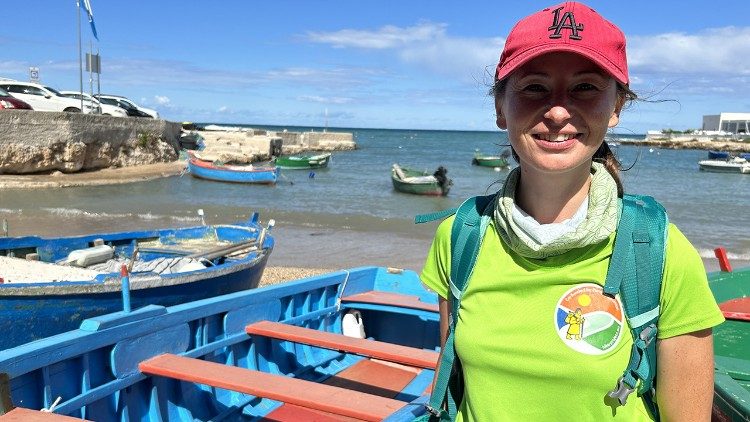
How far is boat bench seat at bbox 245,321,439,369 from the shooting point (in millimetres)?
4582

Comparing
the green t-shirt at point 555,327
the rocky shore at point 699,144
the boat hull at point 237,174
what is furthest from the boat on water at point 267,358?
the rocky shore at point 699,144

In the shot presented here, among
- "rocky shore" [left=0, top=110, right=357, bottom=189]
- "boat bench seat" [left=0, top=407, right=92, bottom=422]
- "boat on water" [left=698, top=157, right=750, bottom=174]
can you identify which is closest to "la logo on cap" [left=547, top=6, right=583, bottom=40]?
"boat bench seat" [left=0, top=407, right=92, bottom=422]

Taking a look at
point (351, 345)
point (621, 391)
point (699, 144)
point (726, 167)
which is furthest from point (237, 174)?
point (699, 144)

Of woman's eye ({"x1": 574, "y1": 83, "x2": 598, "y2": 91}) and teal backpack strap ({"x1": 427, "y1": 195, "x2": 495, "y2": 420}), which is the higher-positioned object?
woman's eye ({"x1": 574, "y1": 83, "x2": 598, "y2": 91})

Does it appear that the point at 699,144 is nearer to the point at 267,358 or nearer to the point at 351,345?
the point at 267,358

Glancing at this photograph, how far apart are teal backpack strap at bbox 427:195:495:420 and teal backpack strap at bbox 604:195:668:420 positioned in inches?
15.1

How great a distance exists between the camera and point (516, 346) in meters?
1.71

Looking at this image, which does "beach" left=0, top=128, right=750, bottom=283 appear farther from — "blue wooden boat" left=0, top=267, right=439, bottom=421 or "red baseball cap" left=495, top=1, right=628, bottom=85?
"red baseball cap" left=495, top=1, right=628, bottom=85

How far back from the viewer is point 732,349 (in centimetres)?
446

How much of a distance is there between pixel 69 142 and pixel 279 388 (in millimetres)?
26075

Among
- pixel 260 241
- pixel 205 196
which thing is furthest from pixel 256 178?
pixel 260 241

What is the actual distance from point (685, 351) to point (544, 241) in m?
0.42

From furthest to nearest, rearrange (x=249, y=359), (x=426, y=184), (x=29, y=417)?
1. (x=426, y=184)
2. (x=249, y=359)
3. (x=29, y=417)

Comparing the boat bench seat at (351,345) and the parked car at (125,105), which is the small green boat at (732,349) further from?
the parked car at (125,105)
